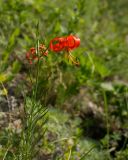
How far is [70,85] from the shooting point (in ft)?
11.6

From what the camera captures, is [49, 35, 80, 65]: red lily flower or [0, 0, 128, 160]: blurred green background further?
[0, 0, 128, 160]: blurred green background

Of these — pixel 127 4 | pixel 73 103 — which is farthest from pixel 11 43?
pixel 127 4

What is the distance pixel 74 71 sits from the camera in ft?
12.3

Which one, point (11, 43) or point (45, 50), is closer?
point (45, 50)

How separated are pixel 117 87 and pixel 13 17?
3.69ft

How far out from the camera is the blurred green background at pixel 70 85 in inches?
117

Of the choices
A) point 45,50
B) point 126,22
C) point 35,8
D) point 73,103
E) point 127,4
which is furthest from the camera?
point 127,4

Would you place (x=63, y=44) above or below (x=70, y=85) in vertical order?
above

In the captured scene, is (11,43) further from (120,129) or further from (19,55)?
(120,129)

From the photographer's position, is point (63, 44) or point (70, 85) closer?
point (63, 44)

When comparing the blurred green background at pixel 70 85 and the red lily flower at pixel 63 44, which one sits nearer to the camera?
the red lily flower at pixel 63 44

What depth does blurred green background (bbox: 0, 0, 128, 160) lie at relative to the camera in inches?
117

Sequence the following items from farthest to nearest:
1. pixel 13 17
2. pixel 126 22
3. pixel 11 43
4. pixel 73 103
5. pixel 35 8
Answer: pixel 126 22 < pixel 35 8 < pixel 13 17 < pixel 73 103 < pixel 11 43

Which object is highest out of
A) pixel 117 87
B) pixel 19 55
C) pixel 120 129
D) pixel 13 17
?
pixel 13 17
